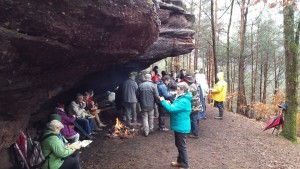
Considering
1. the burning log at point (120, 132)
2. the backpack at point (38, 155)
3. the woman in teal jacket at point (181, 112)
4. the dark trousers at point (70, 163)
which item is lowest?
the burning log at point (120, 132)

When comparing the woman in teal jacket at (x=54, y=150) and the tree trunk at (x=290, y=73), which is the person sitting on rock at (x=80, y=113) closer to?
the woman in teal jacket at (x=54, y=150)

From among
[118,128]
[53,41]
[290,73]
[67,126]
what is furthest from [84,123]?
[290,73]

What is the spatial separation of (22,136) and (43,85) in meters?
1.88

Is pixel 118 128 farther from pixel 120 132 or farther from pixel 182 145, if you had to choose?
pixel 182 145

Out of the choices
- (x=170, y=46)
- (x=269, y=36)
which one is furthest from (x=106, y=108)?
(x=269, y=36)

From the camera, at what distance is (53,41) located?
4.62 m

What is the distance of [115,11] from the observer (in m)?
4.98

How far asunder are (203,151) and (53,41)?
7.05 m

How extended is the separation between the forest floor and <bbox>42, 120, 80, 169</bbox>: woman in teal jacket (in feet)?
7.68

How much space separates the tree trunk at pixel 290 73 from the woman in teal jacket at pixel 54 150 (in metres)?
10.2

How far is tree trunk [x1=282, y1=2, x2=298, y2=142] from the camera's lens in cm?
1202

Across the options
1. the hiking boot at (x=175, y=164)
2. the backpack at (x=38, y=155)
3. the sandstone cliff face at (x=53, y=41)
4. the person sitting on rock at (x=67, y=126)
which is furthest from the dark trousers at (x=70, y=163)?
the hiking boot at (x=175, y=164)

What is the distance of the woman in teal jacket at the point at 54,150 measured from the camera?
581 centimetres

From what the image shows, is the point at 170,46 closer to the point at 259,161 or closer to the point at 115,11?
the point at 259,161
